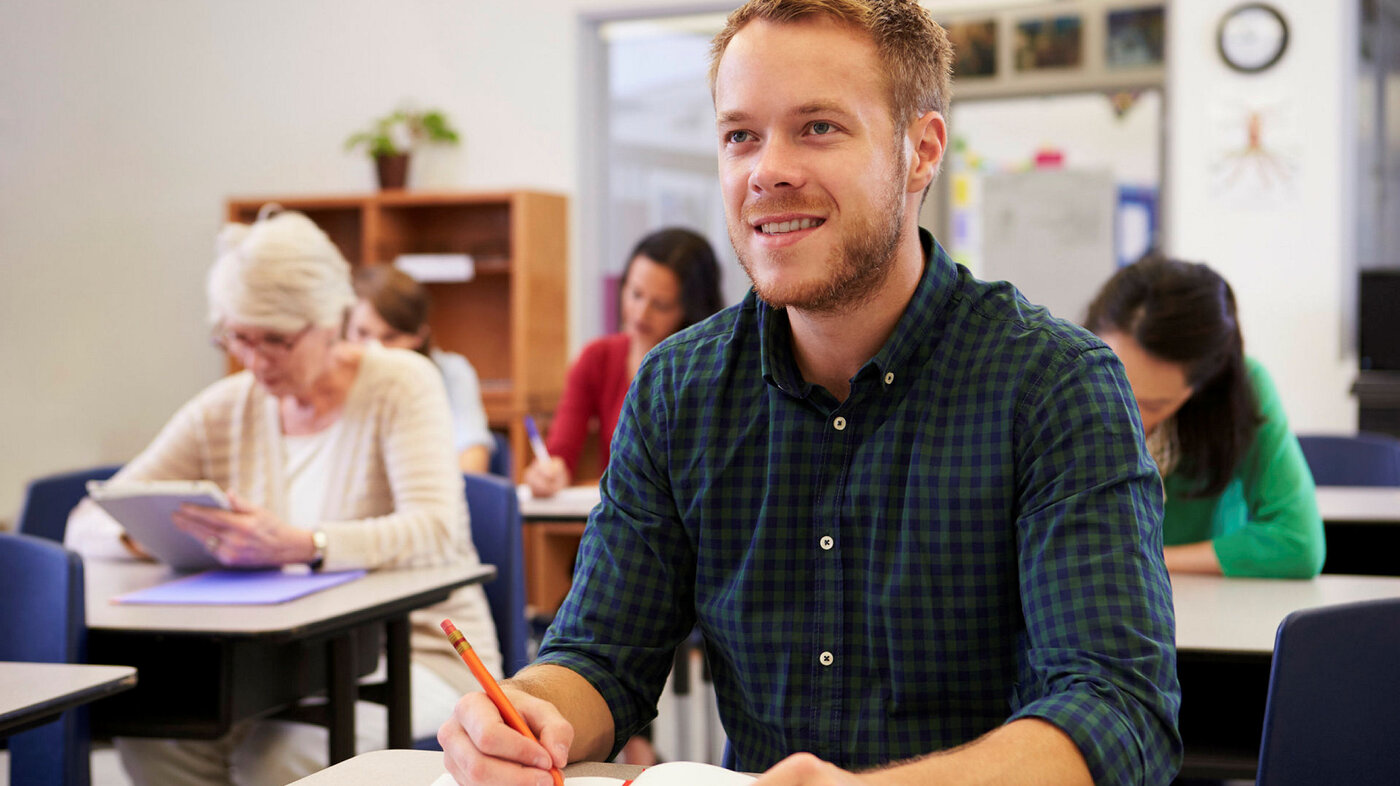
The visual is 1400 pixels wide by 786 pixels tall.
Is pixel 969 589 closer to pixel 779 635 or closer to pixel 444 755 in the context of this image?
pixel 779 635

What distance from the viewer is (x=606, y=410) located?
3.68 meters

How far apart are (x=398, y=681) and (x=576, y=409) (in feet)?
5.22

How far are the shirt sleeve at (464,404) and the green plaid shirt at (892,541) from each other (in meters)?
2.66

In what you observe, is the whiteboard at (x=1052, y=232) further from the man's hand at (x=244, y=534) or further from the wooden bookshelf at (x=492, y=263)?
the man's hand at (x=244, y=534)

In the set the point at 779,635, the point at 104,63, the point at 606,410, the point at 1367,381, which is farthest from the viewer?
the point at 104,63

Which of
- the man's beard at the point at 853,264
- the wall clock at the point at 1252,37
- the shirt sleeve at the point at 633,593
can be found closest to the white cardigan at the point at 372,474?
the shirt sleeve at the point at 633,593

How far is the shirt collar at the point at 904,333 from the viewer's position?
4.04 feet

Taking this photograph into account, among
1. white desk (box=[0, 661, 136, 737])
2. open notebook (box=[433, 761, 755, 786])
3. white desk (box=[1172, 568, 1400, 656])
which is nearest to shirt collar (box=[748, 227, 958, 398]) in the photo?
open notebook (box=[433, 761, 755, 786])

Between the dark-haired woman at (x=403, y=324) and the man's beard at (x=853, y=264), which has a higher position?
the man's beard at (x=853, y=264)

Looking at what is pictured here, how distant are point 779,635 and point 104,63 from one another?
17.9 ft

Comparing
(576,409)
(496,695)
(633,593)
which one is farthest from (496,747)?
(576,409)

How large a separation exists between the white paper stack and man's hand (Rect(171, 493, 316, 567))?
3.01 metres

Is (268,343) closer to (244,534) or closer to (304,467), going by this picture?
(304,467)

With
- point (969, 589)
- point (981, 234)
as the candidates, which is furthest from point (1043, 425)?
point (981, 234)
